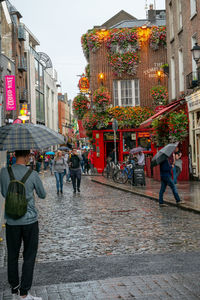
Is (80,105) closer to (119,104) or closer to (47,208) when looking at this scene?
(119,104)

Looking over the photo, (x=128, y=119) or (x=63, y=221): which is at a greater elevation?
(x=128, y=119)

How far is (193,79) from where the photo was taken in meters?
20.7

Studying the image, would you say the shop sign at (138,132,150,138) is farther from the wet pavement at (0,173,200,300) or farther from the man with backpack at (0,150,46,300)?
the man with backpack at (0,150,46,300)

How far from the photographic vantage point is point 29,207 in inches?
192

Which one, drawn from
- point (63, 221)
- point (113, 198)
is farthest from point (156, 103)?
point (63, 221)

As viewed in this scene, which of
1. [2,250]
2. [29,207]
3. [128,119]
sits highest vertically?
[128,119]

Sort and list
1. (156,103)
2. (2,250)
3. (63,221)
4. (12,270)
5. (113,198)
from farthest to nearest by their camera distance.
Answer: (156,103), (113,198), (63,221), (2,250), (12,270)

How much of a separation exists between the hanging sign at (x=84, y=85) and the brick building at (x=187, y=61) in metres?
10.0

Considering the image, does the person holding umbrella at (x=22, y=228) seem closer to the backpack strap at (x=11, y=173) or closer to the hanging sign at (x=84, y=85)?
the backpack strap at (x=11, y=173)

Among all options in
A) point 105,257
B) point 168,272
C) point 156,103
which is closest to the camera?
point 168,272

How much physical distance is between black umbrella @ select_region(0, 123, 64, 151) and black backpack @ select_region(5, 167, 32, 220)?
1.55 feet

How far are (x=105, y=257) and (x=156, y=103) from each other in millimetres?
26866

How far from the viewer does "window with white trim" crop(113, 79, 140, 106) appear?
3438 centimetres

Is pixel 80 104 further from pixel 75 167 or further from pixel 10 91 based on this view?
pixel 75 167
